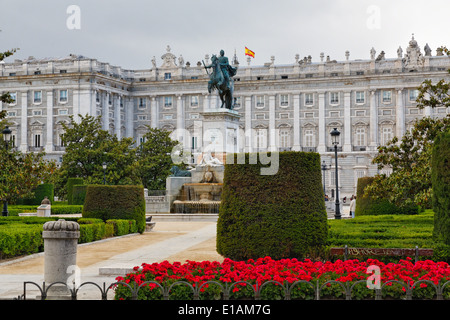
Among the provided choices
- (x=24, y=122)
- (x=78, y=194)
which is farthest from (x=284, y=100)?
(x=78, y=194)

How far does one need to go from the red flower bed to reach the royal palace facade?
70.9m

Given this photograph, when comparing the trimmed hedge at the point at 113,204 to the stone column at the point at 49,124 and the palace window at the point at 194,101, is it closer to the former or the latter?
the stone column at the point at 49,124

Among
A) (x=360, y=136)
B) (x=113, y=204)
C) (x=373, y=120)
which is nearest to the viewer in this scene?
(x=113, y=204)

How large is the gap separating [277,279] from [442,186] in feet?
14.8

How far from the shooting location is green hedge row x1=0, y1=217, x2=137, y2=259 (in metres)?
15.5

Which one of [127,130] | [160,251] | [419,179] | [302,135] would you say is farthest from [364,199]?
[127,130]

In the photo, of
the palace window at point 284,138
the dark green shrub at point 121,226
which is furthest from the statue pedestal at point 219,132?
the palace window at point 284,138

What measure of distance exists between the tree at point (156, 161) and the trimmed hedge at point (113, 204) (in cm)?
3149

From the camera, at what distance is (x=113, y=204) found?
23531 mm

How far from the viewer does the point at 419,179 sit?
65.0 feet

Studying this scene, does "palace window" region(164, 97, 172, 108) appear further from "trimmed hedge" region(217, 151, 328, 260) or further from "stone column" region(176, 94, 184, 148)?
"trimmed hedge" region(217, 151, 328, 260)

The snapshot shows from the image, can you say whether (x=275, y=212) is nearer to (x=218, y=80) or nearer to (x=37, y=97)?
(x=218, y=80)
